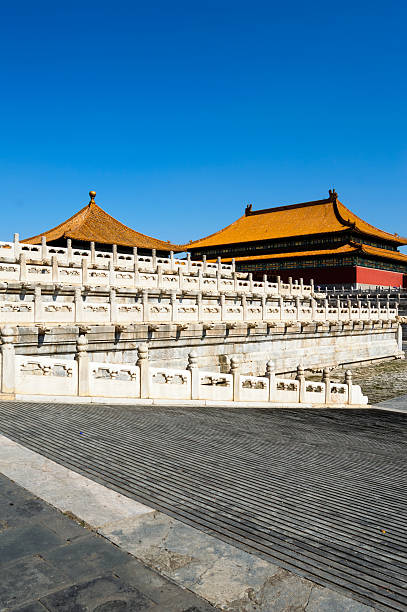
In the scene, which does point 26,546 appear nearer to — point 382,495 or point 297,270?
point 382,495

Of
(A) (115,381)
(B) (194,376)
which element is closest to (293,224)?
(B) (194,376)

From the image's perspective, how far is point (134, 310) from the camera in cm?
1614

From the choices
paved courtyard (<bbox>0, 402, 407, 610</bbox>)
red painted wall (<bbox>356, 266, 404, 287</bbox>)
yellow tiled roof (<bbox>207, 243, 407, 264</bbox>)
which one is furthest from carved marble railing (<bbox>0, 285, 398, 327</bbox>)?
yellow tiled roof (<bbox>207, 243, 407, 264</bbox>)

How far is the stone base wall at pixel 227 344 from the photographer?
13031mm

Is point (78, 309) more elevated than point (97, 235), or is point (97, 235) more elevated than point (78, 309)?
point (97, 235)

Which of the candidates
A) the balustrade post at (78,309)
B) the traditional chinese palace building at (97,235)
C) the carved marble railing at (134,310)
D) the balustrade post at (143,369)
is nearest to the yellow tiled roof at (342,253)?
the traditional chinese palace building at (97,235)

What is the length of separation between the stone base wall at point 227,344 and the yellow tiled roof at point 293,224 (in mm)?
22013

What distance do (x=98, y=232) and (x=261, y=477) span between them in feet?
102

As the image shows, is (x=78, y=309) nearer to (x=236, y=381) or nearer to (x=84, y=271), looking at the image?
(x=236, y=381)

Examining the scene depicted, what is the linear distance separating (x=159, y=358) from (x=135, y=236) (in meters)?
22.9

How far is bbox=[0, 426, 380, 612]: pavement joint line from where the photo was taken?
318 centimetres

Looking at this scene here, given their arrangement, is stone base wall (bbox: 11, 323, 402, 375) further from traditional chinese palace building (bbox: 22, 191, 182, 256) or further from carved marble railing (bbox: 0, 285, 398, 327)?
traditional chinese palace building (bbox: 22, 191, 182, 256)

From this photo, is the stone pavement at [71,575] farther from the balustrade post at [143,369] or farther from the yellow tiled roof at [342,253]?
the yellow tiled roof at [342,253]

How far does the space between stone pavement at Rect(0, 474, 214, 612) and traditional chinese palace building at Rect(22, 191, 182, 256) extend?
29402 mm
